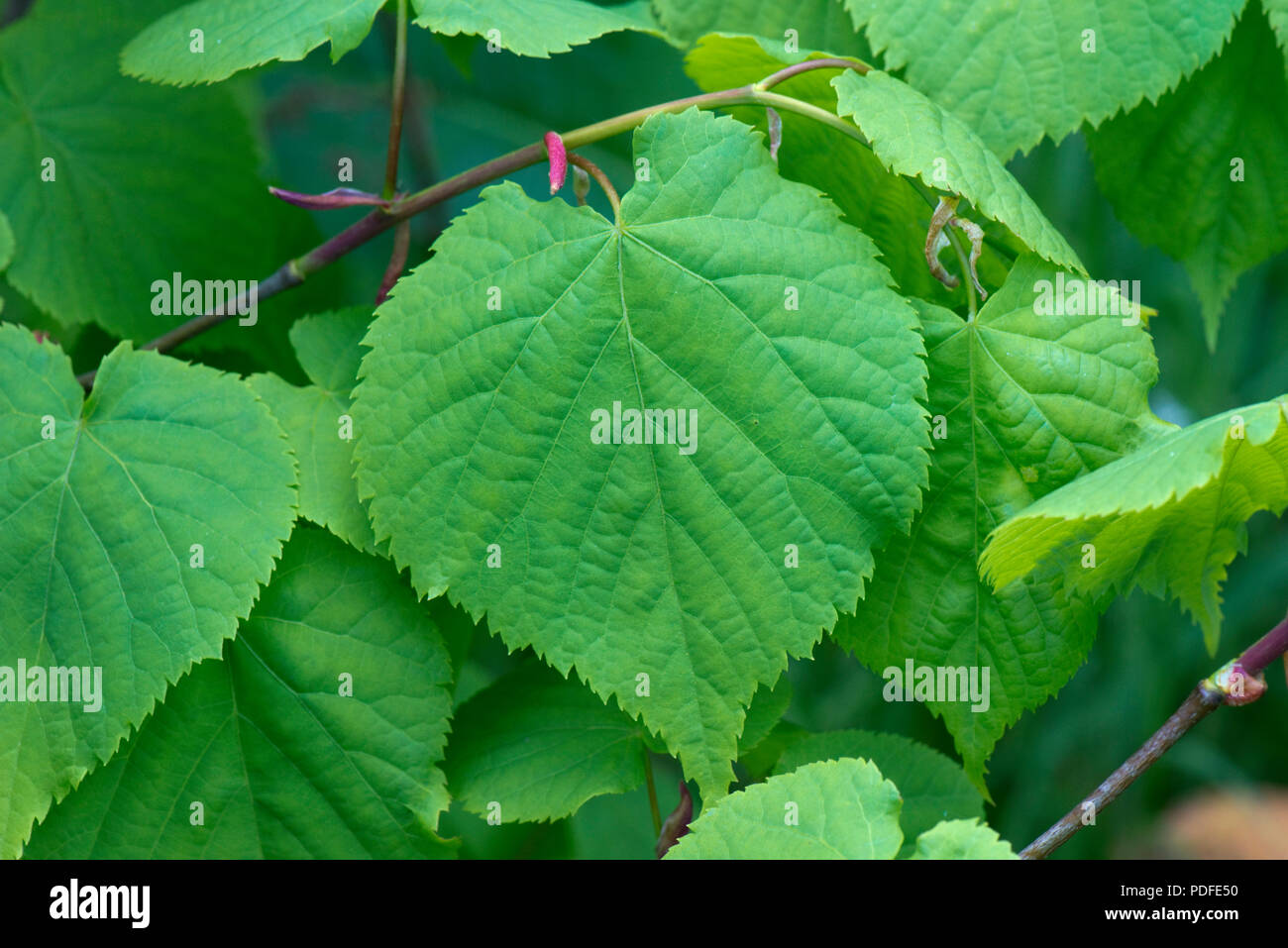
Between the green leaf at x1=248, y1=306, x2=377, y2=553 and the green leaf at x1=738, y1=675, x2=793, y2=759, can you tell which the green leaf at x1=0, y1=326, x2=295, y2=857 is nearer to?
the green leaf at x1=248, y1=306, x2=377, y2=553

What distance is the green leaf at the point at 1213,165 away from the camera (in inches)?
46.0

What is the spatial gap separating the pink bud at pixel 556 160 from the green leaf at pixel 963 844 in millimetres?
615

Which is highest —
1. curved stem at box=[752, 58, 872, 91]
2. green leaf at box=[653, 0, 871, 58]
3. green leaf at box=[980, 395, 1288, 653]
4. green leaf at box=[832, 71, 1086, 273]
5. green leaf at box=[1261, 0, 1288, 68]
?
green leaf at box=[653, 0, 871, 58]

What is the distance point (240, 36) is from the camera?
997 mm

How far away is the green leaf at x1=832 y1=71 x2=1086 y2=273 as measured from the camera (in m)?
0.88

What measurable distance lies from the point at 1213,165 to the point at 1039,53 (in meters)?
0.31

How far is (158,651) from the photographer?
875mm

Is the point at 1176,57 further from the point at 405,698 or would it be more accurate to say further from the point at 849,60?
the point at 405,698

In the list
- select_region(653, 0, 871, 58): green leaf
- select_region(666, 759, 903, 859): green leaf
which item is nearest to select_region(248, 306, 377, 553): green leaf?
select_region(666, 759, 903, 859): green leaf

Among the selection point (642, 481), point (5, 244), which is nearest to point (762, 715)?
point (642, 481)

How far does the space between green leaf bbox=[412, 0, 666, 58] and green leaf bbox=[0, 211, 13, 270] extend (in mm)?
516

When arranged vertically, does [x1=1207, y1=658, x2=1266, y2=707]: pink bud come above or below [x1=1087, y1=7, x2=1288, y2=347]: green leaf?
below

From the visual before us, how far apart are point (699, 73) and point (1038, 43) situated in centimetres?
34

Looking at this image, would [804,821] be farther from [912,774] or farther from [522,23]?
[522,23]
